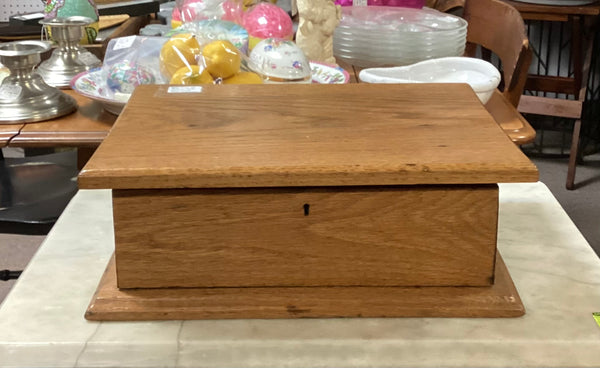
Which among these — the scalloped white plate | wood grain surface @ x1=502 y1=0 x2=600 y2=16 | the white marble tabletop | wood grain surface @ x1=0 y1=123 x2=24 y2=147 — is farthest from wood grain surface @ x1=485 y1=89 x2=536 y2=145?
wood grain surface @ x1=502 y1=0 x2=600 y2=16

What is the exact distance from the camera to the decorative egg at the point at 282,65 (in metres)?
1.16

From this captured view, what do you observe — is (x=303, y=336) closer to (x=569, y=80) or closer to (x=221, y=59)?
(x=221, y=59)

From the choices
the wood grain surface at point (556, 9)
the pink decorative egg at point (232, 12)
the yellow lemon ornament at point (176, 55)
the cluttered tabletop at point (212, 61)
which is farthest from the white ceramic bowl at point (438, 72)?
the wood grain surface at point (556, 9)

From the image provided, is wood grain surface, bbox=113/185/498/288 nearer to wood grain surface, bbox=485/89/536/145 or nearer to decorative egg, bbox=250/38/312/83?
wood grain surface, bbox=485/89/536/145

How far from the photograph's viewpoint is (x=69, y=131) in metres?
1.09

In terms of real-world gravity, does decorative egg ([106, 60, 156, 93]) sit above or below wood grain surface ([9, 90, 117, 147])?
above

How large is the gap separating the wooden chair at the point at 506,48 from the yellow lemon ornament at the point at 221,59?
1.39 ft

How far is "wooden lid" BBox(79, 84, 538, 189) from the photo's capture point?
608mm

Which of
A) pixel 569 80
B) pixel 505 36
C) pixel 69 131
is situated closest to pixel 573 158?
pixel 569 80

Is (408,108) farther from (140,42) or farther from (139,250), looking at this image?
(140,42)

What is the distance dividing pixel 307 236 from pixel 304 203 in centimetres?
3

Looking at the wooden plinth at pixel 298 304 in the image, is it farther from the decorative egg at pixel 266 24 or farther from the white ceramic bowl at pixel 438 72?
the decorative egg at pixel 266 24

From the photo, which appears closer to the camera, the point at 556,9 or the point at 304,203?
→ the point at 304,203

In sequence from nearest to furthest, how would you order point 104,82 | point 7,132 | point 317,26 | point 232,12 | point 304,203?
point 304,203, point 7,132, point 104,82, point 317,26, point 232,12
